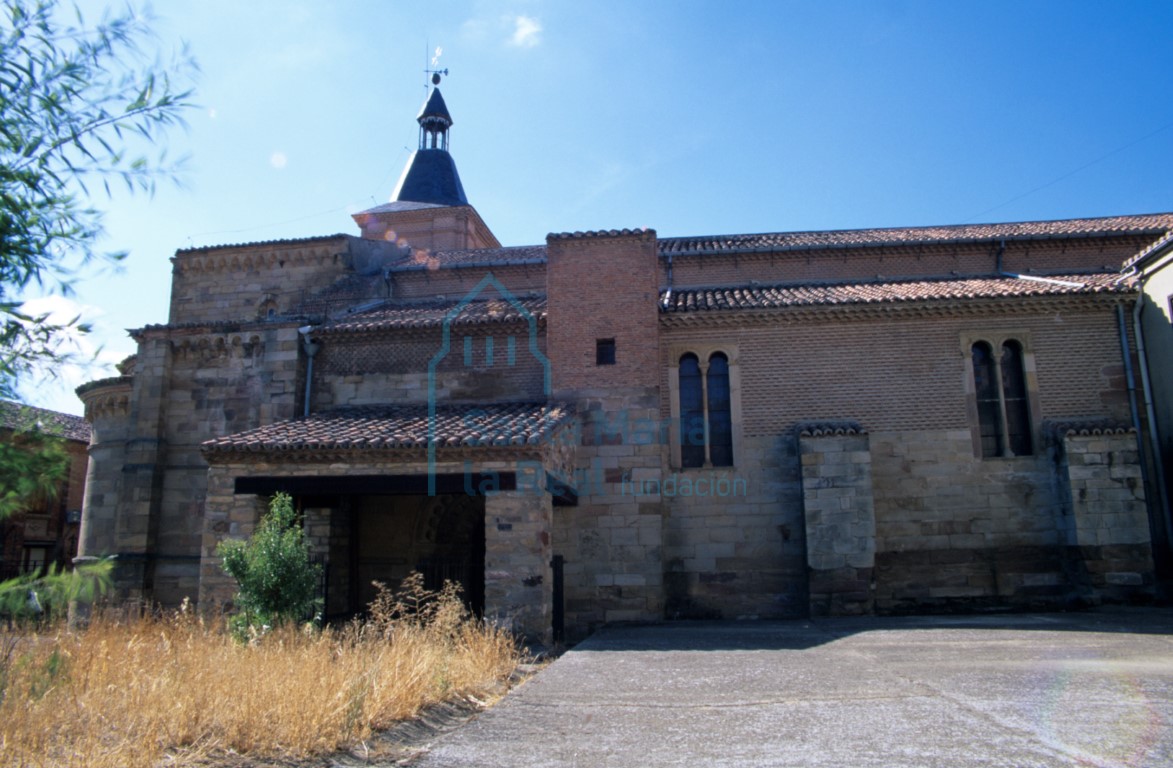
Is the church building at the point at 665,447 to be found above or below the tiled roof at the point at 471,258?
below

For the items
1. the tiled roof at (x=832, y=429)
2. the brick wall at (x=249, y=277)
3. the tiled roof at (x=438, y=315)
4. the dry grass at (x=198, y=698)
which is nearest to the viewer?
the dry grass at (x=198, y=698)

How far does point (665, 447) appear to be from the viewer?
50.1ft

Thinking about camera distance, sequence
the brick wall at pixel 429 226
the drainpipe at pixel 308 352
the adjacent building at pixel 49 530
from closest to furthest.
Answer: the drainpipe at pixel 308 352 → the adjacent building at pixel 49 530 → the brick wall at pixel 429 226

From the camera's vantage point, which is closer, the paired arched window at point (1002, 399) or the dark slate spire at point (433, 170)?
the paired arched window at point (1002, 399)

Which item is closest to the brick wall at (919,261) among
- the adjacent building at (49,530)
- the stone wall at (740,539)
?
the stone wall at (740,539)

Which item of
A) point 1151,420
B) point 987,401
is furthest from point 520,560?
point 1151,420

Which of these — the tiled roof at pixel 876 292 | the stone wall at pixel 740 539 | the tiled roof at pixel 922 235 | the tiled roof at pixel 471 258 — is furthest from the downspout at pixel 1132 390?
the tiled roof at pixel 471 258

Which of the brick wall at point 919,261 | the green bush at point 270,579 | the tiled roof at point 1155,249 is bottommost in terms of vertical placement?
the green bush at point 270,579

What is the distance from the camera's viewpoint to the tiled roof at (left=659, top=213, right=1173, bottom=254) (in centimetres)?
1966

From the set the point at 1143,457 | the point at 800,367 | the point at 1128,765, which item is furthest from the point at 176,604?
the point at 1143,457

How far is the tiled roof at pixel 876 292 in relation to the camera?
15320mm

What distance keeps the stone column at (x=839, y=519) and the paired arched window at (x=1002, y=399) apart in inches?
108

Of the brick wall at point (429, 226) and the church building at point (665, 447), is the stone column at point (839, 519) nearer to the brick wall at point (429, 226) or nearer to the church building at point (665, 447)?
the church building at point (665, 447)

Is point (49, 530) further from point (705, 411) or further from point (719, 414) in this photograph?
point (719, 414)
